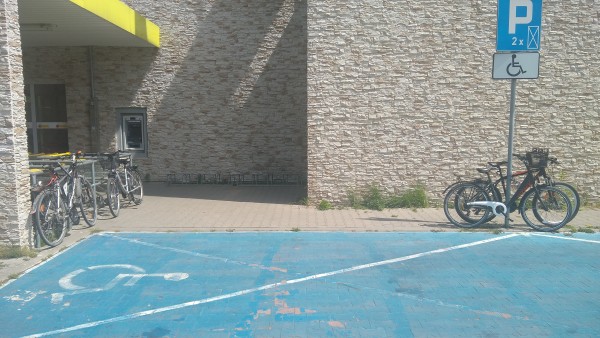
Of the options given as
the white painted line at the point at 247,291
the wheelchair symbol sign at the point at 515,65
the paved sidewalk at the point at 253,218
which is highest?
the wheelchair symbol sign at the point at 515,65

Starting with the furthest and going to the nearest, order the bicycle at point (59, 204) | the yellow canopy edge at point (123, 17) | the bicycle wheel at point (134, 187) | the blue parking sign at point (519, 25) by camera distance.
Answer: the bicycle wheel at point (134, 187), the yellow canopy edge at point (123, 17), the blue parking sign at point (519, 25), the bicycle at point (59, 204)

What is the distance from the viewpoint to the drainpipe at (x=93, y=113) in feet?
44.1

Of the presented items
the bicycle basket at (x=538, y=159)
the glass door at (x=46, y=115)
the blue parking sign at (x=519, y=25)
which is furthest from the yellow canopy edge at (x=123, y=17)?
the bicycle basket at (x=538, y=159)

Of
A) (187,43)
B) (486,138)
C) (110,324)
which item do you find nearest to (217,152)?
(187,43)

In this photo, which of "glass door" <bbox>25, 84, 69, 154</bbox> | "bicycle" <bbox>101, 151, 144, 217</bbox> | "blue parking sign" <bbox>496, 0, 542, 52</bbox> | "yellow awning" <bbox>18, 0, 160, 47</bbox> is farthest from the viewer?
"glass door" <bbox>25, 84, 69, 154</bbox>

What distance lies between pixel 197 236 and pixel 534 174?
573 cm

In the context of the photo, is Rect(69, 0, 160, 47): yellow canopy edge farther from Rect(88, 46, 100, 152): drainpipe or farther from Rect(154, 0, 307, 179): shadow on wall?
Rect(88, 46, 100, 152): drainpipe

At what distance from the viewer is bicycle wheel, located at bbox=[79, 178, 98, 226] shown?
865 centimetres

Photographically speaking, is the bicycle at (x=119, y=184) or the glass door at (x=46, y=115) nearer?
the bicycle at (x=119, y=184)

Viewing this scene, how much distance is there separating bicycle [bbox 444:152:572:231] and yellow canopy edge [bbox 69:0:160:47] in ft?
23.4

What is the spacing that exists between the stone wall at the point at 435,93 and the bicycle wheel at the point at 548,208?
1.85 meters

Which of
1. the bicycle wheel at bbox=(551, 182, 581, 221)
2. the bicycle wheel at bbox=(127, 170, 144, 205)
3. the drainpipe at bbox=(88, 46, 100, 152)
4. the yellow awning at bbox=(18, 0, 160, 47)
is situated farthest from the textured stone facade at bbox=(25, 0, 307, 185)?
the bicycle wheel at bbox=(551, 182, 581, 221)

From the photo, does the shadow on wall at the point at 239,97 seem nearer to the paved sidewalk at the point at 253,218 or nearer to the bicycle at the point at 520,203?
the paved sidewalk at the point at 253,218

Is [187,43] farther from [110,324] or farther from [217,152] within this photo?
[110,324]
